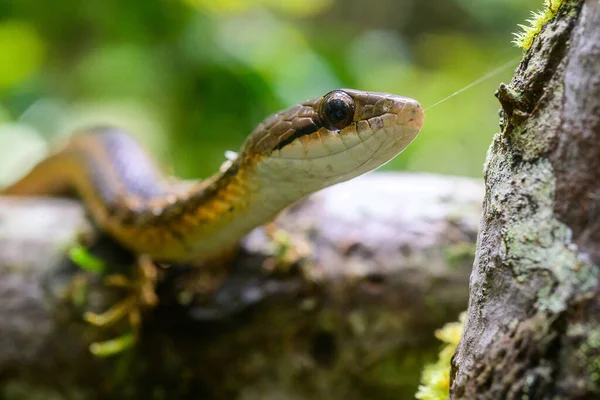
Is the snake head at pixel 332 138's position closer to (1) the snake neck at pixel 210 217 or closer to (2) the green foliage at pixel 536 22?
(1) the snake neck at pixel 210 217

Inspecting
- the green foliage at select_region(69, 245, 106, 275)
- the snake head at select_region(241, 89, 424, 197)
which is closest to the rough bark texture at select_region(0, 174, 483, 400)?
the green foliage at select_region(69, 245, 106, 275)

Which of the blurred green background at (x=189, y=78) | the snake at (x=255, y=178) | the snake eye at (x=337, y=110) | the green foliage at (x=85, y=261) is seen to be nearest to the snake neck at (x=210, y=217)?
the snake at (x=255, y=178)

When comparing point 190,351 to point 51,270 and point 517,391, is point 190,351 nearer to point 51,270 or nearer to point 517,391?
point 51,270

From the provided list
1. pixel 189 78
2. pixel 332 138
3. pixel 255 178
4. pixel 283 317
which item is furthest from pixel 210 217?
pixel 189 78

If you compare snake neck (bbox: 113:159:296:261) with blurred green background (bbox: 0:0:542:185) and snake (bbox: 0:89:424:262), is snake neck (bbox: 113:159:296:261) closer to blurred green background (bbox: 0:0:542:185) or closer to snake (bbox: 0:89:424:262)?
snake (bbox: 0:89:424:262)

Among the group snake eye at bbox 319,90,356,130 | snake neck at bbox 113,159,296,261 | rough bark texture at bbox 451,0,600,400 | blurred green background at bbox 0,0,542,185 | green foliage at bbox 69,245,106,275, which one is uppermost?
blurred green background at bbox 0,0,542,185

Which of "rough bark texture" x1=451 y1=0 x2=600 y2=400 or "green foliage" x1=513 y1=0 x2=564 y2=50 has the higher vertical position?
"green foliage" x1=513 y1=0 x2=564 y2=50

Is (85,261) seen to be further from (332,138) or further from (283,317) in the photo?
(332,138)

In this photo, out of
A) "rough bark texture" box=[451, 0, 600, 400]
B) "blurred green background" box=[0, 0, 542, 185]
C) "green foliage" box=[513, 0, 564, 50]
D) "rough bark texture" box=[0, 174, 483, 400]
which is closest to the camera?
"rough bark texture" box=[451, 0, 600, 400]
